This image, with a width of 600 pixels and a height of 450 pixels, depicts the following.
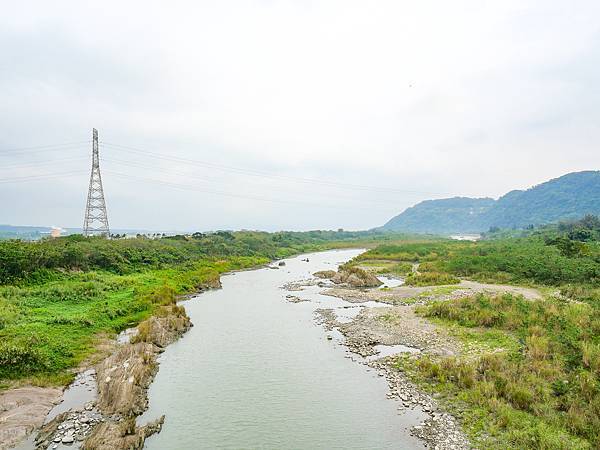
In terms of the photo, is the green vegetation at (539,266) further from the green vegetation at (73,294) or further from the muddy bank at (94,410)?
the muddy bank at (94,410)

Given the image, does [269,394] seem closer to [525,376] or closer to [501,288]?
[525,376]

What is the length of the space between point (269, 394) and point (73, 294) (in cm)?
2161

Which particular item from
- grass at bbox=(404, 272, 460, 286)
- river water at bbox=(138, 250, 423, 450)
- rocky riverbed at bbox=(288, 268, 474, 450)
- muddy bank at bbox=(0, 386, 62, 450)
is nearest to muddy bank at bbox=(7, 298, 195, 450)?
muddy bank at bbox=(0, 386, 62, 450)

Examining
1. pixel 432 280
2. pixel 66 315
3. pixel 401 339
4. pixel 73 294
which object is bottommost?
pixel 401 339

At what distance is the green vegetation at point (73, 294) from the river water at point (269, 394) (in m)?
5.37

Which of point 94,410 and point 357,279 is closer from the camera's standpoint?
point 94,410

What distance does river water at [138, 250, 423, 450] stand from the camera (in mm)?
14320

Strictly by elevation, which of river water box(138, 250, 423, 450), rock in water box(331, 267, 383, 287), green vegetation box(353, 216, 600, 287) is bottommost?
river water box(138, 250, 423, 450)

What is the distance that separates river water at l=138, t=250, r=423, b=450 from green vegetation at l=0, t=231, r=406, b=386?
17.6 feet

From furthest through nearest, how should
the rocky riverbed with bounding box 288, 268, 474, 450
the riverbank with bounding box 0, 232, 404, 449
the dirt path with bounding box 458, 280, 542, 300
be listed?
the dirt path with bounding box 458, 280, 542, 300, the riverbank with bounding box 0, 232, 404, 449, the rocky riverbed with bounding box 288, 268, 474, 450

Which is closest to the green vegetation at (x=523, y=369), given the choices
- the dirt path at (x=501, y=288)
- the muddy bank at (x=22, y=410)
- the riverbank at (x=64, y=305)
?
the dirt path at (x=501, y=288)

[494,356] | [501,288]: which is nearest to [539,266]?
[501,288]

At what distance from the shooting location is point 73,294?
3098 cm

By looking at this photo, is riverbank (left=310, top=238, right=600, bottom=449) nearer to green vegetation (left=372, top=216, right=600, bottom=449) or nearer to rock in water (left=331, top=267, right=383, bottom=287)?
green vegetation (left=372, top=216, right=600, bottom=449)
